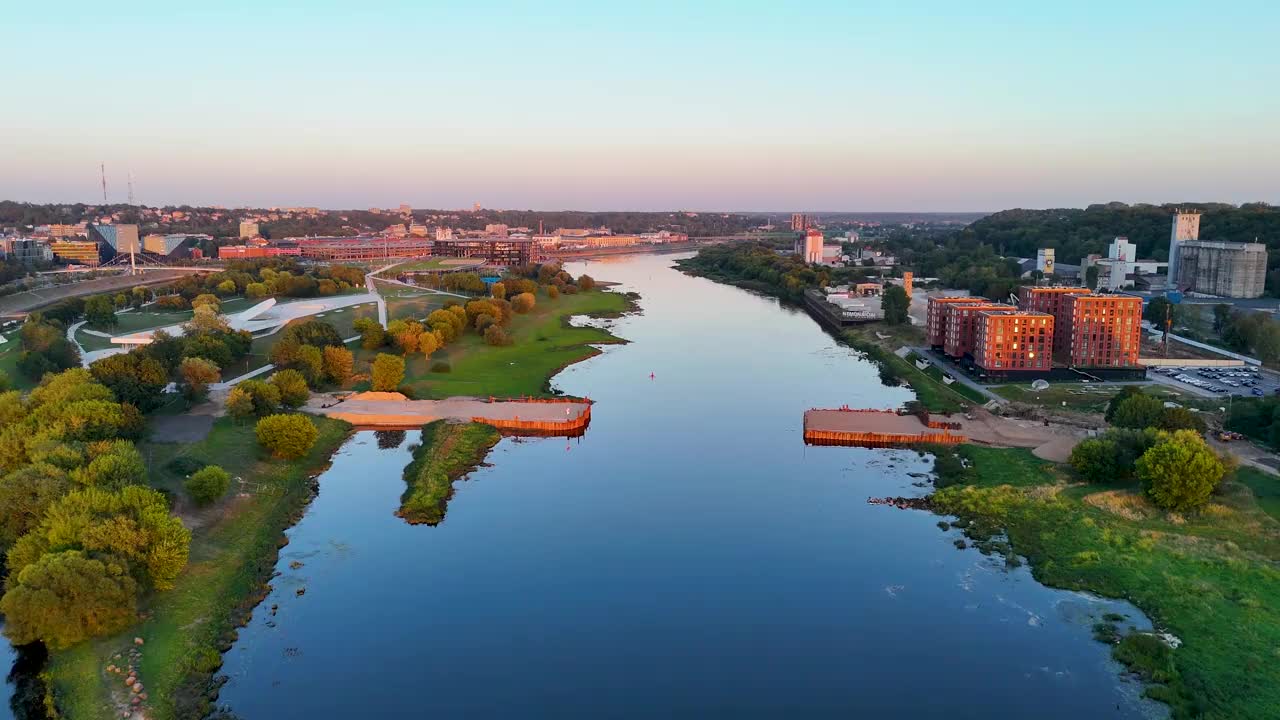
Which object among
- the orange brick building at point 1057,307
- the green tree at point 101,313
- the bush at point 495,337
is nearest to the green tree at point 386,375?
the bush at point 495,337

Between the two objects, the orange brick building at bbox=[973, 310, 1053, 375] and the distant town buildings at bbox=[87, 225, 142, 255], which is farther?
the distant town buildings at bbox=[87, 225, 142, 255]

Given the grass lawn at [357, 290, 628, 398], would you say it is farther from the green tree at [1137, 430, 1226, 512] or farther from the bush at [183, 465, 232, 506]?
the green tree at [1137, 430, 1226, 512]

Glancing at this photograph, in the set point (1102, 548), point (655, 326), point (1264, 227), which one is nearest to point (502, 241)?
point (655, 326)

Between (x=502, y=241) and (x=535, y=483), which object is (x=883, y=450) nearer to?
(x=535, y=483)

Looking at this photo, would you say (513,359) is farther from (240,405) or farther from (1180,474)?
(1180,474)

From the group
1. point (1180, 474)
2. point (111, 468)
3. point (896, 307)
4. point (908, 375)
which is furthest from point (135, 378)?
point (896, 307)

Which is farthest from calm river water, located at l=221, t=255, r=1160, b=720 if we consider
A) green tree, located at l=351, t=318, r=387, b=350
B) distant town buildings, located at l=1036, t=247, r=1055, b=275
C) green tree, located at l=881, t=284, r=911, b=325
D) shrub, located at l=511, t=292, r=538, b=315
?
distant town buildings, located at l=1036, t=247, r=1055, b=275
